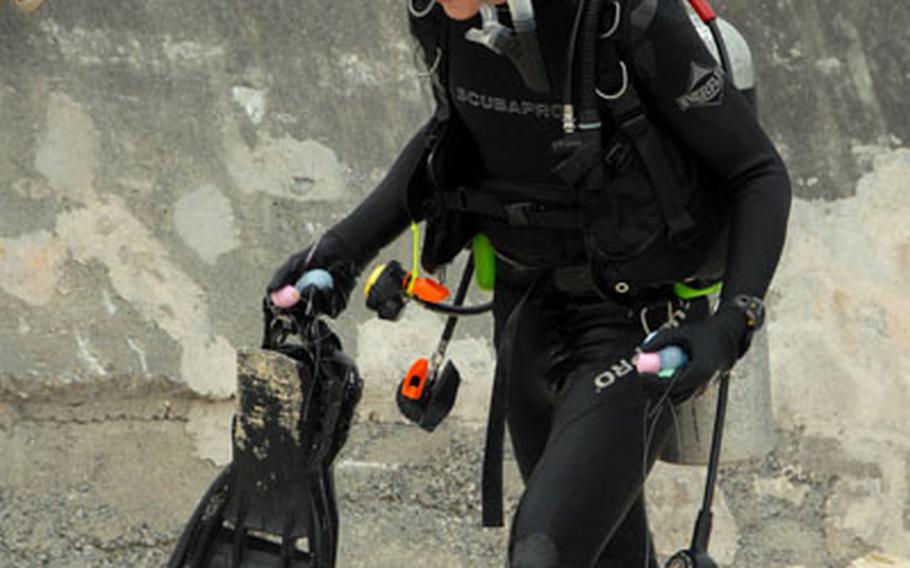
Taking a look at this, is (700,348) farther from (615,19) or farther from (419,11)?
(419,11)

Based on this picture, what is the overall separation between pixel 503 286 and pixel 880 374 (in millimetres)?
3418

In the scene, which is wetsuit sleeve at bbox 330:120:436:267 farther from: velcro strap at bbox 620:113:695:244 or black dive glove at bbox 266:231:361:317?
velcro strap at bbox 620:113:695:244

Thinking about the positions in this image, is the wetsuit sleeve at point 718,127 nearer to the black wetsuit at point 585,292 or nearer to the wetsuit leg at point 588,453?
the black wetsuit at point 585,292

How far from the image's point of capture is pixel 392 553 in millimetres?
6355

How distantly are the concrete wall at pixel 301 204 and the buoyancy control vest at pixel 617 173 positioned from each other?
2781 millimetres

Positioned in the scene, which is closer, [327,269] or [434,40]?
[434,40]

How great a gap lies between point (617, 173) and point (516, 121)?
23 centimetres

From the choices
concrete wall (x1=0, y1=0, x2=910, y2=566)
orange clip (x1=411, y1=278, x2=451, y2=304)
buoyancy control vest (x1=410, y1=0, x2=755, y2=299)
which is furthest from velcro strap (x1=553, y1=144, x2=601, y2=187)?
concrete wall (x1=0, y1=0, x2=910, y2=566)

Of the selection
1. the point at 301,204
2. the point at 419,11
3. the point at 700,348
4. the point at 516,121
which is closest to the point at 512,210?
the point at 516,121

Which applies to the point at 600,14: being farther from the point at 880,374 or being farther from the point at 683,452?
the point at 880,374

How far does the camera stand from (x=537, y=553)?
3379mm

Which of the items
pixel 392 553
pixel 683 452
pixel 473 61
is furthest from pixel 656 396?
pixel 392 553

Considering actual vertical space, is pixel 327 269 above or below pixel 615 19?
below

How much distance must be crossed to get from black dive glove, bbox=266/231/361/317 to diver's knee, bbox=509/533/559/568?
2.54ft
